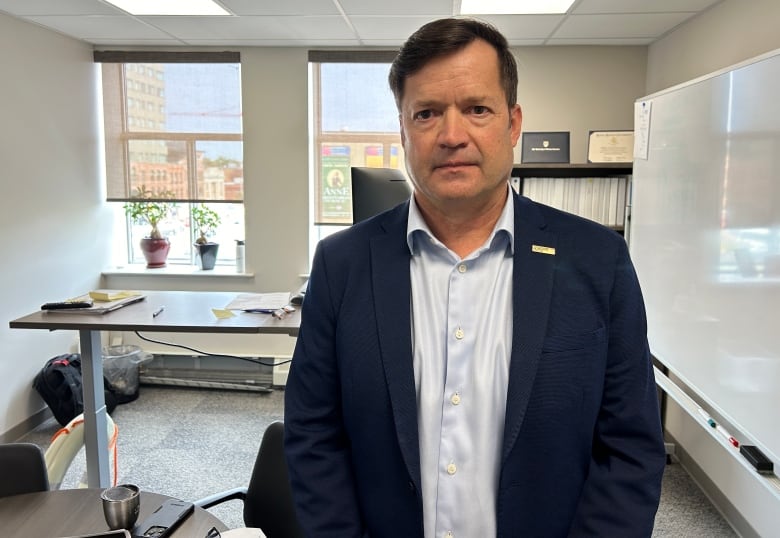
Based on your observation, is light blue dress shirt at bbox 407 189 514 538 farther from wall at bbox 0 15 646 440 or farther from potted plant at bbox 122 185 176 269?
potted plant at bbox 122 185 176 269

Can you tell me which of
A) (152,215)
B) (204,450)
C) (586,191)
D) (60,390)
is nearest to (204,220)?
(152,215)

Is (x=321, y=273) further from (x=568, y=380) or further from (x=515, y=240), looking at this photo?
(x=568, y=380)

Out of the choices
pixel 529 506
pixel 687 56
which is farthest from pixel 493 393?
pixel 687 56

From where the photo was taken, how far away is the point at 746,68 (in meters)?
1.98

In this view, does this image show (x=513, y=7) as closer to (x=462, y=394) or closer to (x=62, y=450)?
(x=462, y=394)

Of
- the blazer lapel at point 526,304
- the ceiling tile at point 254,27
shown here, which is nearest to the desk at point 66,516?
the blazer lapel at point 526,304

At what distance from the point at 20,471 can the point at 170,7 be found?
2.68 m

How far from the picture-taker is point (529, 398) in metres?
0.98

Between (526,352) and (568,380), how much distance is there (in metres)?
0.09

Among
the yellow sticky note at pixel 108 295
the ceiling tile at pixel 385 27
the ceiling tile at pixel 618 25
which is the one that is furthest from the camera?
the ceiling tile at pixel 385 27

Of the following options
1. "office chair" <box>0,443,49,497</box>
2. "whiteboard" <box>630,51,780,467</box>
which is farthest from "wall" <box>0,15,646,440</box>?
"office chair" <box>0,443,49,497</box>

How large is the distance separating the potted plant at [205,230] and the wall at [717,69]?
332 centimetres

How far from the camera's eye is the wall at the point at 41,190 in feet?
11.3

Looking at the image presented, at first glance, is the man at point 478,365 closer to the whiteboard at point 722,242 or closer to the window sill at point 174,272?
the whiteboard at point 722,242
